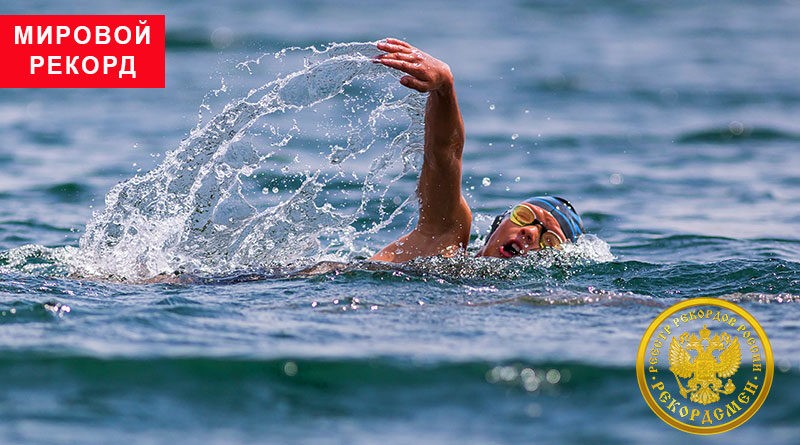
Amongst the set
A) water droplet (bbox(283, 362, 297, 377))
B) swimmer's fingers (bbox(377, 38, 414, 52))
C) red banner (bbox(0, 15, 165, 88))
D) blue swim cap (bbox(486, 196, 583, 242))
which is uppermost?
red banner (bbox(0, 15, 165, 88))

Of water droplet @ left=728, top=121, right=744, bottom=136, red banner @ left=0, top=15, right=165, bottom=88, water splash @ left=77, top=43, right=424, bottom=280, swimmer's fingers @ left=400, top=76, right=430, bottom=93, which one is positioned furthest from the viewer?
water droplet @ left=728, top=121, right=744, bottom=136

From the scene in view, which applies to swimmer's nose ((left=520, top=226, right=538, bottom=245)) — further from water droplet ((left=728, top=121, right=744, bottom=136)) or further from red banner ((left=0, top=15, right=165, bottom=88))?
water droplet ((left=728, top=121, right=744, bottom=136))

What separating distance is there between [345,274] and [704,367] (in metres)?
2.30

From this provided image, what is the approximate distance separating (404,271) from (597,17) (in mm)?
19200

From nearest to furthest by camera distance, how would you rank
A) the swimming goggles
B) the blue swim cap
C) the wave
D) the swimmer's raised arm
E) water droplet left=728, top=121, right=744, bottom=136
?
the swimmer's raised arm
the swimming goggles
the blue swim cap
the wave
water droplet left=728, top=121, right=744, bottom=136

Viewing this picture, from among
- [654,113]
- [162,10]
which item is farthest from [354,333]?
[162,10]

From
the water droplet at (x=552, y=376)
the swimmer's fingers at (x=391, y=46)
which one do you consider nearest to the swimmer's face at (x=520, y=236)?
the swimmer's fingers at (x=391, y=46)

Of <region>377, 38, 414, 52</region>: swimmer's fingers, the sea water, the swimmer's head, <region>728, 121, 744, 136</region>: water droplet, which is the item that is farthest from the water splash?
<region>728, 121, 744, 136</region>: water droplet

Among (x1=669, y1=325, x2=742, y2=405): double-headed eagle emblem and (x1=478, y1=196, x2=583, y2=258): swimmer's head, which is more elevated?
(x1=478, y1=196, x2=583, y2=258): swimmer's head

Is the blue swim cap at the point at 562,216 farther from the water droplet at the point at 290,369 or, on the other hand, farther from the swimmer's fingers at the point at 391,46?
the water droplet at the point at 290,369

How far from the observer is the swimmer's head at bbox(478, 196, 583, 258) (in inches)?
293

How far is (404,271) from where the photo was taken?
699 centimetres

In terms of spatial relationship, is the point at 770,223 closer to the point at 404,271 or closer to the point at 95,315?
the point at 404,271

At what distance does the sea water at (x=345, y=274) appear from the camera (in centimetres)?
515
